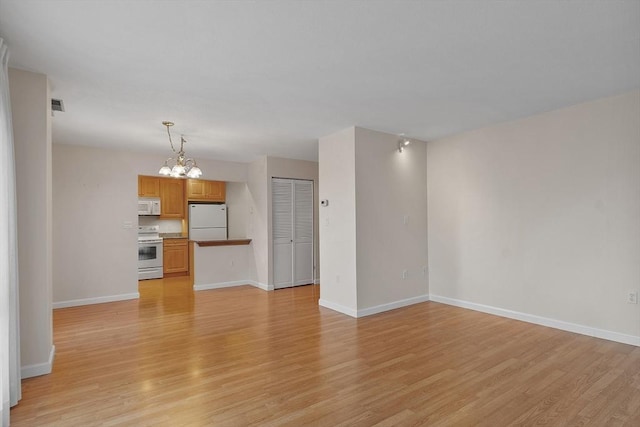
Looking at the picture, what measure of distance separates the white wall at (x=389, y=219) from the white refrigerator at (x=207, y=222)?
4748 millimetres

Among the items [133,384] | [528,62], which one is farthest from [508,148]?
[133,384]

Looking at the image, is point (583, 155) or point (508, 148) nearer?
point (583, 155)

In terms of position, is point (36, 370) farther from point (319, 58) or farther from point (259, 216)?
point (259, 216)

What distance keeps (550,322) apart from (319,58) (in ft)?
12.9

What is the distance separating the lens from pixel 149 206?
7.97m

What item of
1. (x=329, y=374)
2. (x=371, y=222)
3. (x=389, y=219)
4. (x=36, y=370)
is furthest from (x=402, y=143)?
(x=36, y=370)

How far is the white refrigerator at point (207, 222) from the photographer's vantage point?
7977 mm

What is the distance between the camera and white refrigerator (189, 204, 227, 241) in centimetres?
798

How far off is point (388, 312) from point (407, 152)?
238 cm

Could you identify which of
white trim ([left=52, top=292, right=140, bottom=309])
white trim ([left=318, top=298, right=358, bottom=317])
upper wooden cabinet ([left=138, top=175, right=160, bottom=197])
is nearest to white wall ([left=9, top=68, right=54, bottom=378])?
white trim ([left=52, top=292, right=140, bottom=309])

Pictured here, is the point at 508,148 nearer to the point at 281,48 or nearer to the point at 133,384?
the point at 281,48

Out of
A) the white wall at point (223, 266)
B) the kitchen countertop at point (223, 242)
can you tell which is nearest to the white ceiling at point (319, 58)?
the kitchen countertop at point (223, 242)

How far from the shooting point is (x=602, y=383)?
2631 millimetres

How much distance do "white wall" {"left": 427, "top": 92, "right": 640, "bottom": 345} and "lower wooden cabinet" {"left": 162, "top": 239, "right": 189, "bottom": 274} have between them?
5936mm
